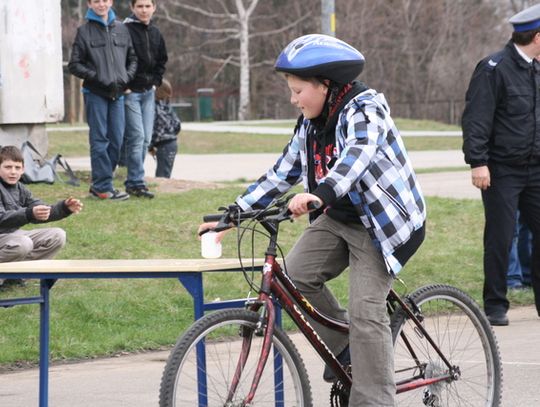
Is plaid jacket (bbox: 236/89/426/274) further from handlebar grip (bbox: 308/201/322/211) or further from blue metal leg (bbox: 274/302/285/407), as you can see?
blue metal leg (bbox: 274/302/285/407)

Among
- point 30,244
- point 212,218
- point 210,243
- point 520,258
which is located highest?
point 212,218

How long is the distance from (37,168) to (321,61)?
8.06 metres

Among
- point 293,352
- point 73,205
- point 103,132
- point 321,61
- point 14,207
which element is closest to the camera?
point 293,352

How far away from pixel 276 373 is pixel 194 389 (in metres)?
0.32

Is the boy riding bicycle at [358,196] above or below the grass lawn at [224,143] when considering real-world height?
above

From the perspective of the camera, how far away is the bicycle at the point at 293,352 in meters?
4.68

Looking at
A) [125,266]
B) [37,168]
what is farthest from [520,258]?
[125,266]

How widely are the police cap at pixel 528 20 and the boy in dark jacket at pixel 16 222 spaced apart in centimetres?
314

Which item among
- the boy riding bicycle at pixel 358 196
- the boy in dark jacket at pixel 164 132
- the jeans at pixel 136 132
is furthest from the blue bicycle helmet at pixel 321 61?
the boy in dark jacket at pixel 164 132

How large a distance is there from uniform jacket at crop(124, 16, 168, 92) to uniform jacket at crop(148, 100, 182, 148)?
5.48 feet

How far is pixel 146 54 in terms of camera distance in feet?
41.0

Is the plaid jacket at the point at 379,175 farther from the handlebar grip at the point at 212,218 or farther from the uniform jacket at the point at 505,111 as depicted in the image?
the uniform jacket at the point at 505,111

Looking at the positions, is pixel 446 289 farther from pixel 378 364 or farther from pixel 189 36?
pixel 189 36

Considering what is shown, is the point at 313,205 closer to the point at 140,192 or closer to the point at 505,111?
the point at 505,111
